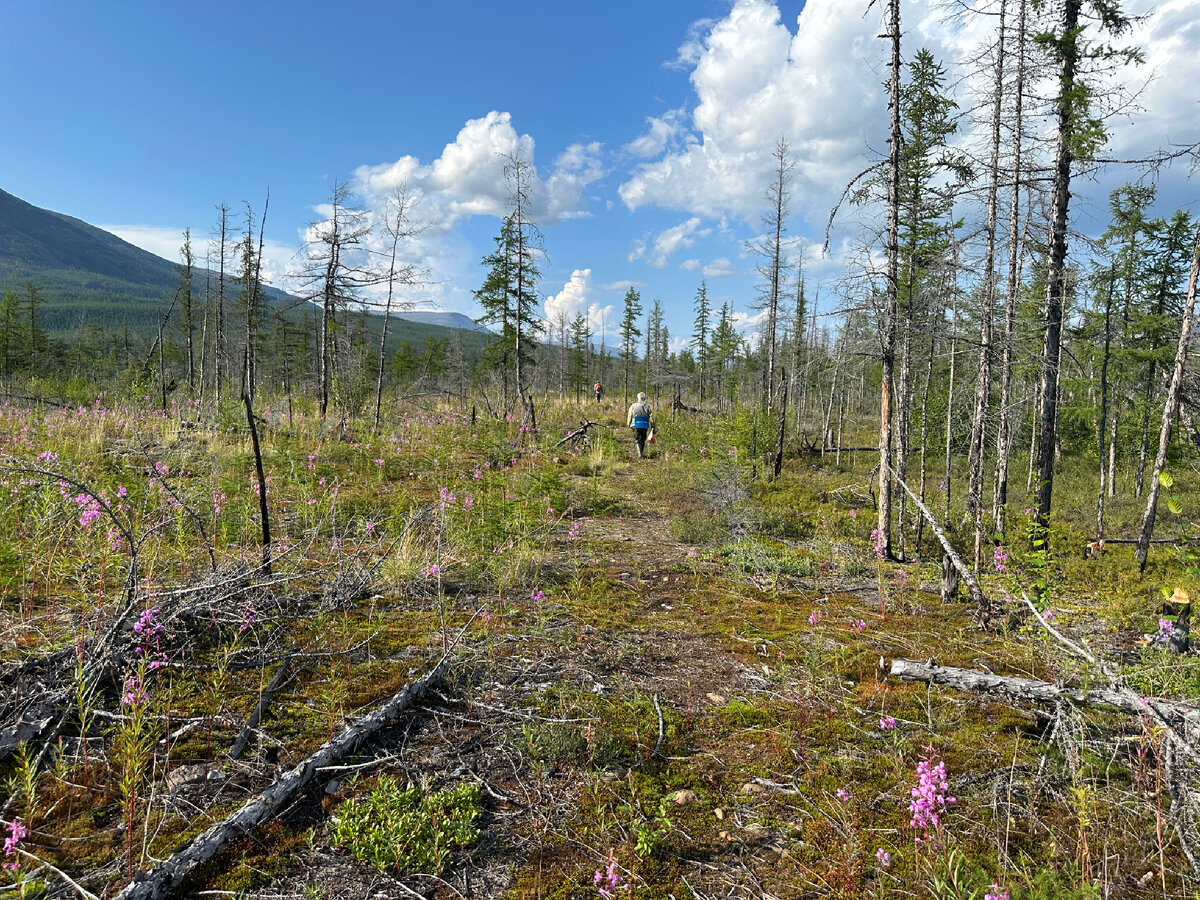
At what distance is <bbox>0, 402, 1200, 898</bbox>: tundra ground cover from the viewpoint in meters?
2.35

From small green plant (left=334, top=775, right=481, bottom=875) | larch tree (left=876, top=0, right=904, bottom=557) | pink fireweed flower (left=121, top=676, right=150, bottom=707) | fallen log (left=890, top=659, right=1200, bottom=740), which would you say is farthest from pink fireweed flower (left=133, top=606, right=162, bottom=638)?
larch tree (left=876, top=0, right=904, bottom=557)

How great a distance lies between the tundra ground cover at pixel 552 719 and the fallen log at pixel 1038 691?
13cm

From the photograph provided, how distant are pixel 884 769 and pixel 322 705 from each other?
3.37 meters

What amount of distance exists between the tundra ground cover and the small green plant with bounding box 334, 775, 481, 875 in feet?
0.13

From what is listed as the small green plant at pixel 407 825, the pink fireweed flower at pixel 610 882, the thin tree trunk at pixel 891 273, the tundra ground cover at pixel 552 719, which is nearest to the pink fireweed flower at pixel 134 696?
the tundra ground cover at pixel 552 719

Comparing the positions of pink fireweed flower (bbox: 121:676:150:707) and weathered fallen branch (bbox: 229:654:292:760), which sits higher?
pink fireweed flower (bbox: 121:676:150:707)

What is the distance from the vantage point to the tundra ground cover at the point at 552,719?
235 cm

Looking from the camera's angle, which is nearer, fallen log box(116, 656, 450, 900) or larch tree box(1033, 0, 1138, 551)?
fallen log box(116, 656, 450, 900)

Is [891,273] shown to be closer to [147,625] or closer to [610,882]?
[610,882]

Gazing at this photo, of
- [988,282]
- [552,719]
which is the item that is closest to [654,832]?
[552,719]

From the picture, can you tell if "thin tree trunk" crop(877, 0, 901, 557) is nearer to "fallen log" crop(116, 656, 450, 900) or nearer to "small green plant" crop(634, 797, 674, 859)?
"small green plant" crop(634, 797, 674, 859)

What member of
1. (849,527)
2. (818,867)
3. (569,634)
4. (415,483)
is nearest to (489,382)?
(415,483)

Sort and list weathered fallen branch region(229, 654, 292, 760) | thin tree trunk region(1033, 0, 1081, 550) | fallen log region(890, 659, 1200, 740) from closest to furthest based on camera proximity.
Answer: weathered fallen branch region(229, 654, 292, 760) < fallen log region(890, 659, 1200, 740) < thin tree trunk region(1033, 0, 1081, 550)

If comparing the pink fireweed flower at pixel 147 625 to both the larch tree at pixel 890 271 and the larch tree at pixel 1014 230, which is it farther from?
the larch tree at pixel 1014 230
